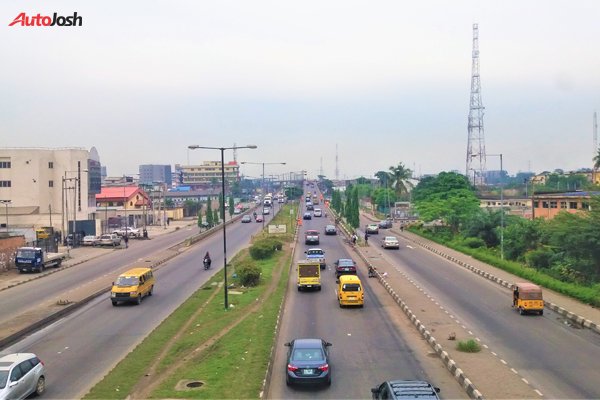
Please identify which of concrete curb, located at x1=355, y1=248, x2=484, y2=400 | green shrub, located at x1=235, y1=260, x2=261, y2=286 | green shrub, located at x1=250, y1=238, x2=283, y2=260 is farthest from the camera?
green shrub, located at x1=250, y1=238, x2=283, y2=260

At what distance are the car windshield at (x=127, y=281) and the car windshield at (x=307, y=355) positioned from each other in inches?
691

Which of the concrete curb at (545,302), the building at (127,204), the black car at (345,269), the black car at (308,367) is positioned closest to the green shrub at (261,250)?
the black car at (345,269)

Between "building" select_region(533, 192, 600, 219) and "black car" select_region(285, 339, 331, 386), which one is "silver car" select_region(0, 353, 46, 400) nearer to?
"black car" select_region(285, 339, 331, 386)

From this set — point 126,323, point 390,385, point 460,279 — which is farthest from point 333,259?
point 390,385

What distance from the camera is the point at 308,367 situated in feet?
59.9

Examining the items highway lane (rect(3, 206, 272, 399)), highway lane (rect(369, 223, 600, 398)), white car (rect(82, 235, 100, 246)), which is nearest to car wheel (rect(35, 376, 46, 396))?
highway lane (rect(3, 206, 272, 399))

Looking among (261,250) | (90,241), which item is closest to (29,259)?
(261,250)

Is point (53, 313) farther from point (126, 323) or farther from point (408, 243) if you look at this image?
point (408, 243)

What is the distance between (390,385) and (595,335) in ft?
49.0

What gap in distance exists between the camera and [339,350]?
23000 mm

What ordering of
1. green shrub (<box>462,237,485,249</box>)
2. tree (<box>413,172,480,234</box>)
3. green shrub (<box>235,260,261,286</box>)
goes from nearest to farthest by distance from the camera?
green shrub (<box>235,260,261,286</box>), green shrub (<box>462,237,485,249</box>), tree (<box>413,172,480,234</box>)

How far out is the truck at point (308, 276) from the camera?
37.3 m

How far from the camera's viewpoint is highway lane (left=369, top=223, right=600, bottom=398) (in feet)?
62.3

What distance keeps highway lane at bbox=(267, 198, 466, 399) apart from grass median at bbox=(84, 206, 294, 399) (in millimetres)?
717
